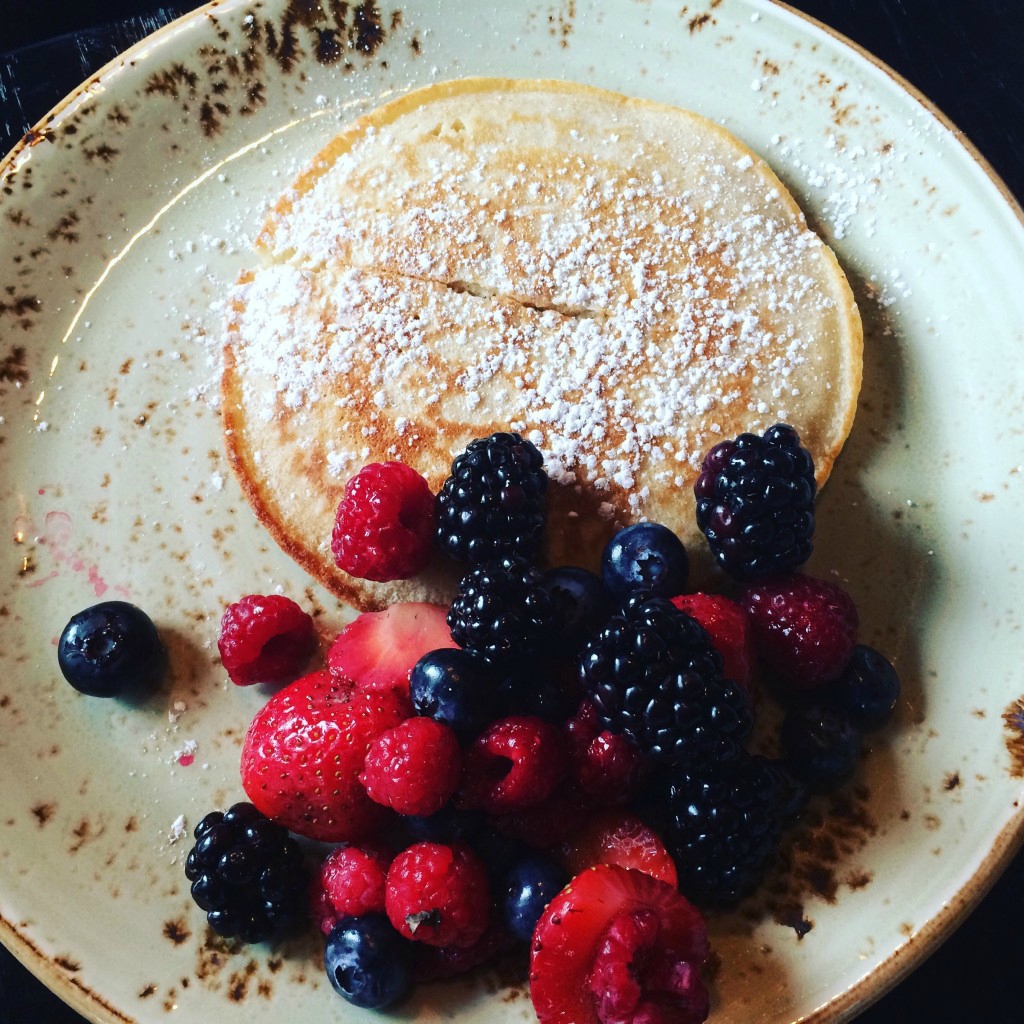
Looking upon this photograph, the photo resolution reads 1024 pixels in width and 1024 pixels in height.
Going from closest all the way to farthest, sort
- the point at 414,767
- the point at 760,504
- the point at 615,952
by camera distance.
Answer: the point at 615,952 → the point at 414,767 → the point at 760,504

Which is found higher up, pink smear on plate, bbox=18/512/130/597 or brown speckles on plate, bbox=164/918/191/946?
pink smear on plate, bbox=18/512/130/597

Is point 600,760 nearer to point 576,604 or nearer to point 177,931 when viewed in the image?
point 576,604

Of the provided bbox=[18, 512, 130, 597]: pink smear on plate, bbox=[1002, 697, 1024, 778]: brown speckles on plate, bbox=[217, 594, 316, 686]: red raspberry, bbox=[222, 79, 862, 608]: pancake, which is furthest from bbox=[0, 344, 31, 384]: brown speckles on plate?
bbox=[1002, 697, 1024, 778]: brown speckles on plate

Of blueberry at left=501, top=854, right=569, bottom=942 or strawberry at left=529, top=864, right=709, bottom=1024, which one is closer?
strawberry at left=529, top=864, right=709, bottom=1024

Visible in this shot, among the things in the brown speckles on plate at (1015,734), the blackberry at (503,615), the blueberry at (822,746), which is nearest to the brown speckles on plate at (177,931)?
the blackberry at (503,615)

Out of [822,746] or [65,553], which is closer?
[822,746]

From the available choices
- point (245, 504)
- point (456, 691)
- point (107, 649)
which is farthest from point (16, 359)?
point (456, 691)

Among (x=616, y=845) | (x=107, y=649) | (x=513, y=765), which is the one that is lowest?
(x=616, y=845)

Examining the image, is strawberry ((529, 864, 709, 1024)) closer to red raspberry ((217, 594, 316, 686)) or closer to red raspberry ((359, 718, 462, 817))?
red raspberry ((359, 718, 462, 817))
